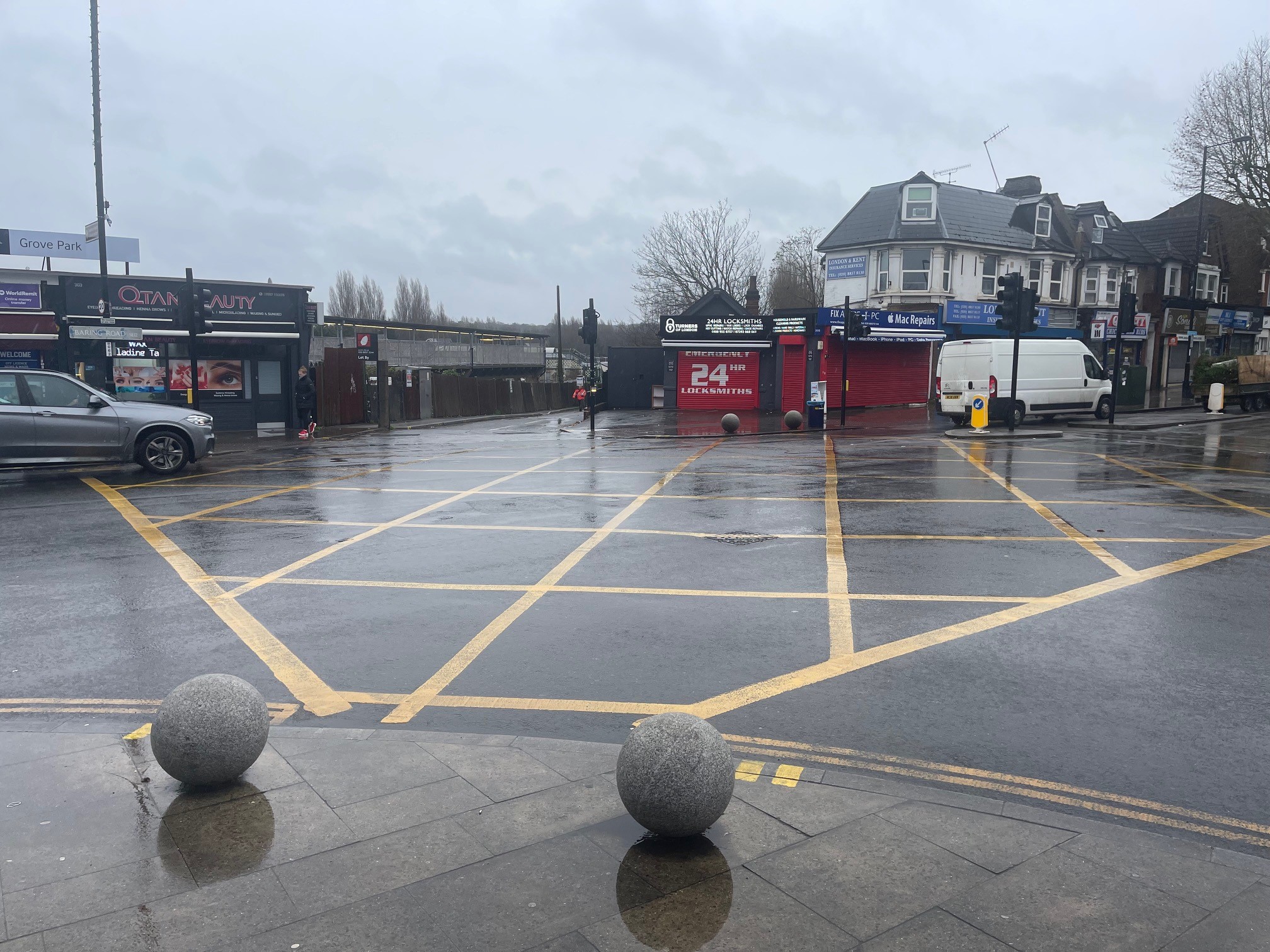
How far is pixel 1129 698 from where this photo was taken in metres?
5.44

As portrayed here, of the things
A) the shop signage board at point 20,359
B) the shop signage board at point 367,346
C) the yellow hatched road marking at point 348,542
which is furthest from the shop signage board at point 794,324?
the shop signage board at point 20,359

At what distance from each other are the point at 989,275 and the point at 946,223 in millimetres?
3467

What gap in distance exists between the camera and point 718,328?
3512cm

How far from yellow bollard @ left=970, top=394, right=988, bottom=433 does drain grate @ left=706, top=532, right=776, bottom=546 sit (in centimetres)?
→ 1590

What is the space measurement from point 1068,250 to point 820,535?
42791 mm

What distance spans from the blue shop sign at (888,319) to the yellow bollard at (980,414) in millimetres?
9001

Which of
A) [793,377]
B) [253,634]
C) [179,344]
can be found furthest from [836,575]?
[793,377]

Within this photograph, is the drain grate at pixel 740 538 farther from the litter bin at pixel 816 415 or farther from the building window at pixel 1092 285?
the building window at pixel 1092 285

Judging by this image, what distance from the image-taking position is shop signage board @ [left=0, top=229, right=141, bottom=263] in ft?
97.1

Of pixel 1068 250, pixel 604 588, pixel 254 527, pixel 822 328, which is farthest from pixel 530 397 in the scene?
pixel 604 588

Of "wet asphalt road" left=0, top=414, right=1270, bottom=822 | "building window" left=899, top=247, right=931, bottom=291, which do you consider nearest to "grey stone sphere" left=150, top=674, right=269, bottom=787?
"wet asphalt road" left=0, top=414, right=1270, bottom=822

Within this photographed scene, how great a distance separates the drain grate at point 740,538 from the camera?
9953 millimetres

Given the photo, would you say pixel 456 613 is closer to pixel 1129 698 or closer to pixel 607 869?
pixel 607 869

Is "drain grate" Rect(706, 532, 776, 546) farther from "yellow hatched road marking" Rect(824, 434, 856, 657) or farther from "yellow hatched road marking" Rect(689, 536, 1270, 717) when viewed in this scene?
"yellow hatched road marking" Rect(689, 536, 1270, 717)
